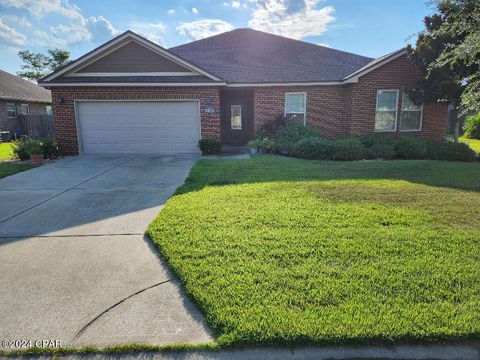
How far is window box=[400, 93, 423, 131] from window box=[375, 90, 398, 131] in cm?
38

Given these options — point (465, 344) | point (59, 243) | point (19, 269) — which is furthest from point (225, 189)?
point (465, 344)

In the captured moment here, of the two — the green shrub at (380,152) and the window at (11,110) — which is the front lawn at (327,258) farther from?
the window at (11,110)

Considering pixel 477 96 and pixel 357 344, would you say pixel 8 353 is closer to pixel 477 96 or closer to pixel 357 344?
pixel 357 344

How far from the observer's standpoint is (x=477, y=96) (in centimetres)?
652

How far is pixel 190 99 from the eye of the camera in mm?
12883

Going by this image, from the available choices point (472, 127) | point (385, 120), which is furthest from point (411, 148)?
point (472, 127)

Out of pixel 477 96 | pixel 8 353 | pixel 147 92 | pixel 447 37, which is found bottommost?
Answer: pixel 8 353

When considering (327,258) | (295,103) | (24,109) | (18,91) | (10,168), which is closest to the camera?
(327,258)

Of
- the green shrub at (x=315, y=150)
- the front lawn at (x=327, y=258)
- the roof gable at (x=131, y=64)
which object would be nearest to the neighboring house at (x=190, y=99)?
the roof gable at (x=131, y=64)

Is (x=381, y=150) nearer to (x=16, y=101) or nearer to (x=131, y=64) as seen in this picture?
(x=131, y=64)

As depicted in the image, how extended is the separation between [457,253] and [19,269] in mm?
5322

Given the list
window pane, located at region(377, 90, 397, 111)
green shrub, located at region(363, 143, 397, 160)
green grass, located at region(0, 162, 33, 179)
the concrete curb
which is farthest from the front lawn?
window pane, located at region(377, 90, 397, 111)

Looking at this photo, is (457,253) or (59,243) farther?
(59,243)

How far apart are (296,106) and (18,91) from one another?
78.3ft
